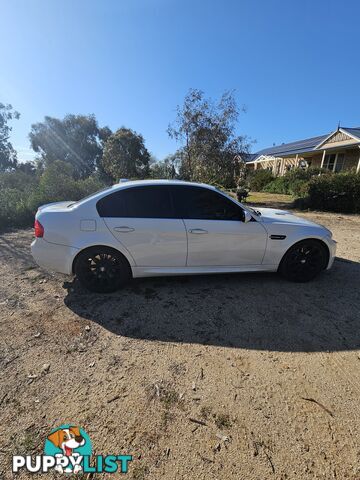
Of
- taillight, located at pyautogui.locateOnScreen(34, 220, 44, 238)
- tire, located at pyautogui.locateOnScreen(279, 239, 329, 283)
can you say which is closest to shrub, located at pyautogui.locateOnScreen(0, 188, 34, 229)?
taillight, located at pyautogui.locateOnScreen(34, 220, 44, 238)

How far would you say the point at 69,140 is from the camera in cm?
3081

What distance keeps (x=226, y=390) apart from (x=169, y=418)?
21.0 inches

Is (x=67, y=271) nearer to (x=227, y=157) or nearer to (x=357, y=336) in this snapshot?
(x=357, y=336)

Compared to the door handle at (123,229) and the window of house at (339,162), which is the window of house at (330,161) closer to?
the window of house at (339,162)

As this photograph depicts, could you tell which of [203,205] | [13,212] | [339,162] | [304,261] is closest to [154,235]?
[203,205]

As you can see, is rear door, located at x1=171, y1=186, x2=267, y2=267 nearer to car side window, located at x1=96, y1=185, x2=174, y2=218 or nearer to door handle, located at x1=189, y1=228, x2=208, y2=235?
door handle, located at x1=189, y1=228, x2=208, y2=235

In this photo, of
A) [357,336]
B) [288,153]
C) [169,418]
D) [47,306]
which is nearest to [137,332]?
[169,418]

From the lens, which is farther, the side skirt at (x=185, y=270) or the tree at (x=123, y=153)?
the tree at (x=123, y=153)

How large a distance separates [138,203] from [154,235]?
0.49m

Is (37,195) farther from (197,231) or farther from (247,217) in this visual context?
(247,217)

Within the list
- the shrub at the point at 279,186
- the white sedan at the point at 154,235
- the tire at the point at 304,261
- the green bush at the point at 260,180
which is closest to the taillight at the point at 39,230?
the white sedan at the point at 154,235

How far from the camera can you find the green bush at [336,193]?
1140 cm

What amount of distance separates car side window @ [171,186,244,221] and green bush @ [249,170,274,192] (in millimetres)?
24249

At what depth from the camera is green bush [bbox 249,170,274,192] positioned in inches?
1036
